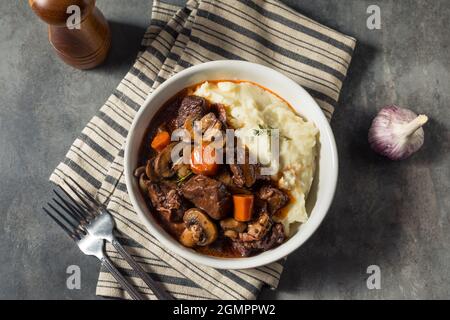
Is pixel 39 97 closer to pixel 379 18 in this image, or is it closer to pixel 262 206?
pixel 262 206

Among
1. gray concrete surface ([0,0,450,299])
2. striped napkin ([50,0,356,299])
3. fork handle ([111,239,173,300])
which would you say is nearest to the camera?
fork handle ([111,239,173,300])

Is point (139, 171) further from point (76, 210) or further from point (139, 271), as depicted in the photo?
point (139, 271)

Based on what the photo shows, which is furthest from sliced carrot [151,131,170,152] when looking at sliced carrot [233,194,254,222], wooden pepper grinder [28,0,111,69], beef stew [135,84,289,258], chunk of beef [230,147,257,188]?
wooden pepper grinder [28,0,111,69]

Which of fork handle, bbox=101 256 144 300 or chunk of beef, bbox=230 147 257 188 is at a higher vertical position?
chunk of beef, bbox=230 147 257 188

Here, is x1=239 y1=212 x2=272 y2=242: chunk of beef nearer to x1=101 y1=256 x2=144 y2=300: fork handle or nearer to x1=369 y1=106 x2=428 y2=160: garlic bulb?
x1=101 y1=256 x2=144 y2=300: fork handle

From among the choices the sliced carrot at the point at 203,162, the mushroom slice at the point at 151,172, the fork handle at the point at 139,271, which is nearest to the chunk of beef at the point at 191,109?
the sliced carrot at the point at 203,162

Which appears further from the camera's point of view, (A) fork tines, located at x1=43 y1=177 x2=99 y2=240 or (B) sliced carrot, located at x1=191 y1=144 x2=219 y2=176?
(A) fork tines, located at x1=43 y1=177 x2=99 y2=240
